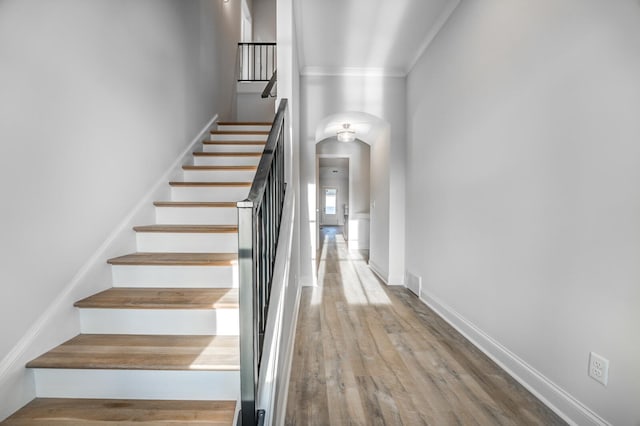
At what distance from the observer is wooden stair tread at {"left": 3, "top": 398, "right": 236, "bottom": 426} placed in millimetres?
1242

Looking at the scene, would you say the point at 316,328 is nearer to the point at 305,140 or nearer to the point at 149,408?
the point at 149,408

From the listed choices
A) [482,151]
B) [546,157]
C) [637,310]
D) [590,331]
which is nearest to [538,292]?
[590,331]

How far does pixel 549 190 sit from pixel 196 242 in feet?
7.50

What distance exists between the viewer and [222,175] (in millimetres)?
2871

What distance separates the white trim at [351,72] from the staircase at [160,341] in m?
2.69

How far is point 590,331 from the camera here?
1.52 metres

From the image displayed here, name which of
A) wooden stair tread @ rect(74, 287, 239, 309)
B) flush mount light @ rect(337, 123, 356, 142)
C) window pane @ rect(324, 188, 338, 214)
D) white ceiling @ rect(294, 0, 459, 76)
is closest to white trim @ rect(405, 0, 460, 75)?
white ceiling @ rect(294, 0, 459, 76)

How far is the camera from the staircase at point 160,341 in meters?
1.34

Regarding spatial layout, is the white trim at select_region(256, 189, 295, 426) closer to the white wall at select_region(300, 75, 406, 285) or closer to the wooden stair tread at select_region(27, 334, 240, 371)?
the wooden stair tread at select_region(27, 334, 240, 371)

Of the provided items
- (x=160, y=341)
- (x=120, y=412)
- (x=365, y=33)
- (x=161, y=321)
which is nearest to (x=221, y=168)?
(x=161, y=321)

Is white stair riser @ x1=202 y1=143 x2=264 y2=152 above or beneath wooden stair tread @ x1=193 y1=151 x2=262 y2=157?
above

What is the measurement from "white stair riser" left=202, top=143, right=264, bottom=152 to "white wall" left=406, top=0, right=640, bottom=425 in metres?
1.98

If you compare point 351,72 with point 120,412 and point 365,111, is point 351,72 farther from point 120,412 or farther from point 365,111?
point 120,412

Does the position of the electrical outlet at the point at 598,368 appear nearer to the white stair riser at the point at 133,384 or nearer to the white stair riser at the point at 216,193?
the white stair riser at the point at 133,384
